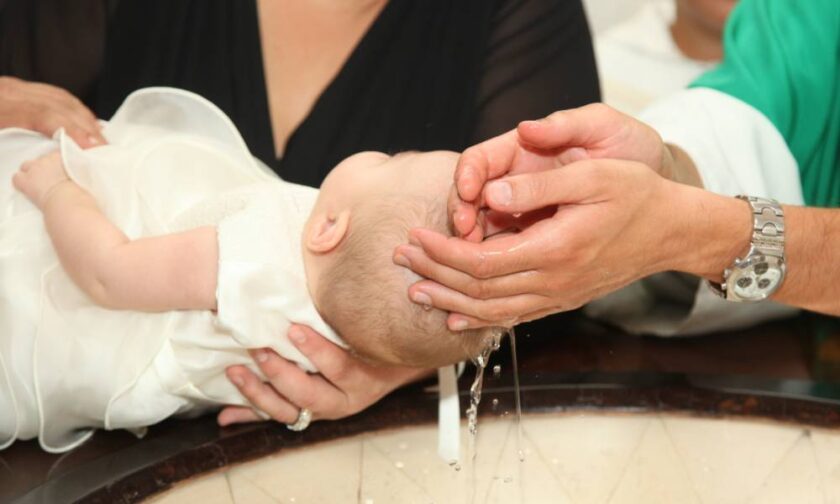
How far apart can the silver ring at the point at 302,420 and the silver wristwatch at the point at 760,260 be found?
1.53 ft

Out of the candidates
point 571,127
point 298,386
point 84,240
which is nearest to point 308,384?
point 298,386

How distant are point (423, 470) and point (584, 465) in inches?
7.1

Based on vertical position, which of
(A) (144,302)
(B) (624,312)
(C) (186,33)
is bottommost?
(B) (624,312)

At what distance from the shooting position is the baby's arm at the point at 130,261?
1.03 m

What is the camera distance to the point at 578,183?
0.87 metres

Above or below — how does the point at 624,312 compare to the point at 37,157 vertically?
below

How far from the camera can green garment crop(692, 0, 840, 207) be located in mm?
1383

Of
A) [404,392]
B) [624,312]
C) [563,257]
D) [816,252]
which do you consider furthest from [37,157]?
[816,252]

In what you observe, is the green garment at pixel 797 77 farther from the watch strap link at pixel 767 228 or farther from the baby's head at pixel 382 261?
the baby's head at pixel 382 261

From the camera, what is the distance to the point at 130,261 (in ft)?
3.37

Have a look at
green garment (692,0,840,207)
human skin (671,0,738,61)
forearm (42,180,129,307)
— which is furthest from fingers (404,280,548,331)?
human skin (671,0,738,61)

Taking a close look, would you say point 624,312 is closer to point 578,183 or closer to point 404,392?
point 404,392

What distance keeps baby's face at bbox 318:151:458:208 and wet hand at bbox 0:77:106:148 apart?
329 millimetres

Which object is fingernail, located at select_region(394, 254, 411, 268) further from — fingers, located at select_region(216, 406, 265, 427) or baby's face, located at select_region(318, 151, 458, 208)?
fingers, located at select_region(216, 406, 265, 427)
